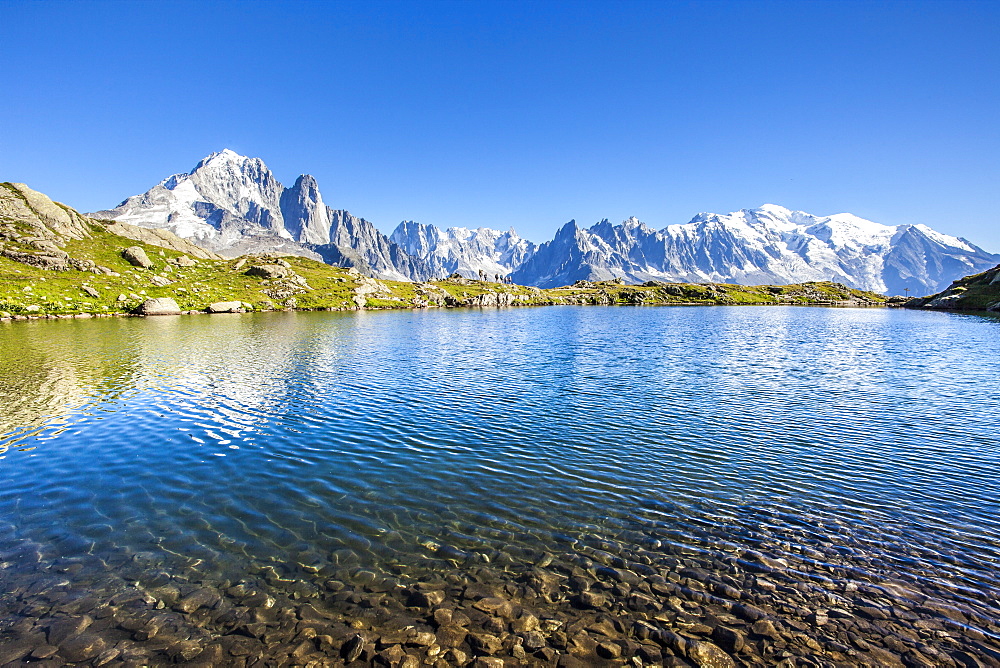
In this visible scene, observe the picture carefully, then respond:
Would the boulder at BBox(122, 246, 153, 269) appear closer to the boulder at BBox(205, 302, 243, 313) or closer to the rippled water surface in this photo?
the boulder at BBox(205, 302, 243, 313)

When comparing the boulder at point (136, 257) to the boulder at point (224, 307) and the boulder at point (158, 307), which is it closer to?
the boulder at point (224, 307)

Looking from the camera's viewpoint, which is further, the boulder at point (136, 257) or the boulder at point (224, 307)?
the boulder at point (136, 257)

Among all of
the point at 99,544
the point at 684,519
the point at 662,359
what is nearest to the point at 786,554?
the point at 684,519

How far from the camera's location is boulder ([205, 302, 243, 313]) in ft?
518

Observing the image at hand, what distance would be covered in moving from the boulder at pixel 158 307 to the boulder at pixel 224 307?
10890mm

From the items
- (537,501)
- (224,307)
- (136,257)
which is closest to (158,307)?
(224,307)

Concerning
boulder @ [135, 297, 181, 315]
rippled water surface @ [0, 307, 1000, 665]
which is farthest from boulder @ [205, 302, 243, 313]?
rippled water surface @ [0, 307, 1000, 665]

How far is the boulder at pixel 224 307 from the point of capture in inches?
6220

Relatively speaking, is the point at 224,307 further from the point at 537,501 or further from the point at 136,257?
the point at 537,501

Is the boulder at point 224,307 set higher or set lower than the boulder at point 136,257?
lower

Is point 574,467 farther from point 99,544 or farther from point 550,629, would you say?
point 99,544

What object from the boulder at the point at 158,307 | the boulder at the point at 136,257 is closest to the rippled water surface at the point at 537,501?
the boulder at the point at 158,307

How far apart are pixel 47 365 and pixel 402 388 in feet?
144

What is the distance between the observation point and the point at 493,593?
13750 mm
